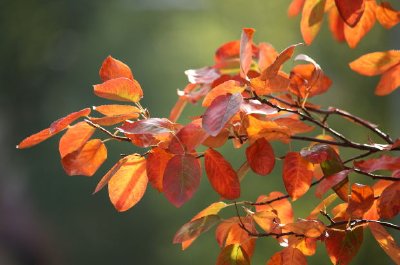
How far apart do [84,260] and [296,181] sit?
320 centimetres

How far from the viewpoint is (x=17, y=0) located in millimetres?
4520

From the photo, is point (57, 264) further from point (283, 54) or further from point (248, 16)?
point (283, 54)

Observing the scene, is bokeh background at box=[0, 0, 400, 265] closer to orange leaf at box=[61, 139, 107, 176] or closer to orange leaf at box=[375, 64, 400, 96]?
orange leaf at box=[375, 64, 400, 96]

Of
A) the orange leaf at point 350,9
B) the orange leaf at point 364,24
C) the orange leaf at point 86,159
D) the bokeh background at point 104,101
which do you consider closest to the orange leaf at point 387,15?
the orange leaf at point 364,24

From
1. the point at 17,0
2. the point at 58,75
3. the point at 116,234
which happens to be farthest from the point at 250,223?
the point at 17,0

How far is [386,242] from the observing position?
0.58m

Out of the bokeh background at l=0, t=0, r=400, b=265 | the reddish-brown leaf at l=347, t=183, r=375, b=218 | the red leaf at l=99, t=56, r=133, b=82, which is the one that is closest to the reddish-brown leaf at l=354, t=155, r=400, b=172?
the reddish-brown leaf at l=347, t=183, r=375, b=218

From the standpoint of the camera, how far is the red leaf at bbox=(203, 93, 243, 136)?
474mm

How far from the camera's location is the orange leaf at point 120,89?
563 mm

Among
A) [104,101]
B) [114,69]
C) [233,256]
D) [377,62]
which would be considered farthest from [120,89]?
[104,101]

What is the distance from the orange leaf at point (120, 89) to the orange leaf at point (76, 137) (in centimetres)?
3

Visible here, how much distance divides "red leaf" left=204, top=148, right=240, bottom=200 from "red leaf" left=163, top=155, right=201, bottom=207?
0.04 m

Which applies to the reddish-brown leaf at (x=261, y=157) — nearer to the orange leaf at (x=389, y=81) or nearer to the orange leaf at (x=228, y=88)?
the orange leaf at (x=228, y=88)

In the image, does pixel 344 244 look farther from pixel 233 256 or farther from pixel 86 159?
pixel 86 159
